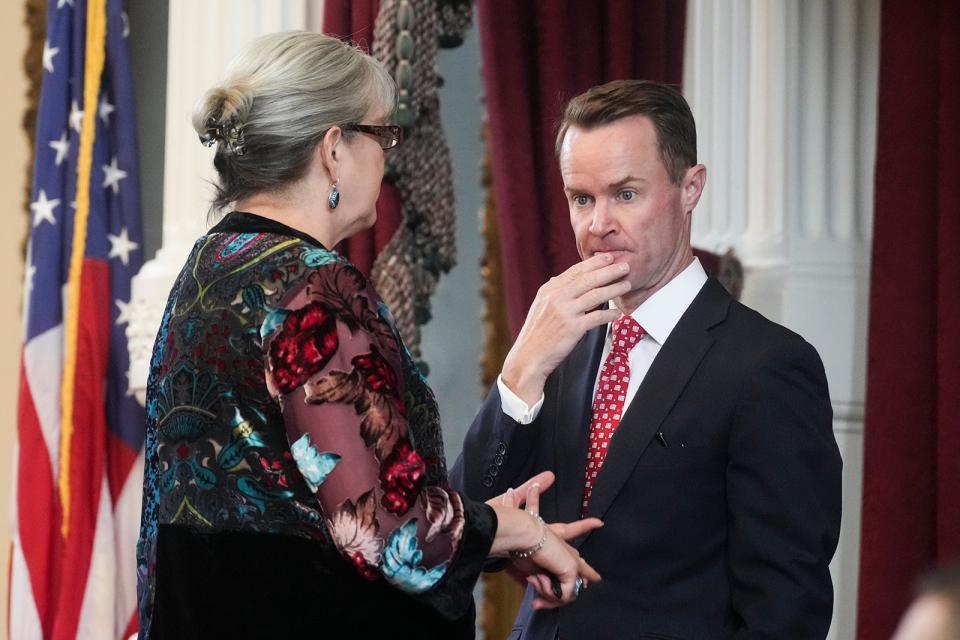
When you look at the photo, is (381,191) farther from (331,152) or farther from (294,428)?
(294,428)

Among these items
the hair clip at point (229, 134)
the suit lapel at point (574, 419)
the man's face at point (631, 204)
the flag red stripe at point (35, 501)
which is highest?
the hair clip at point (229, 134)

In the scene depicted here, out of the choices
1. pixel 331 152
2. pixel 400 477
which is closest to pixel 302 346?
pixel 400 477

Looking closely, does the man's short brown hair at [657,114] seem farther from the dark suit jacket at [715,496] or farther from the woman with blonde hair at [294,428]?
the woman with blonde hair at [294,428]

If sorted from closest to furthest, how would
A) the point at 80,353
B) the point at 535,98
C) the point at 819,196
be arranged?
1. the point at 819,196
2. the point at 535,98
3. the point at 80,353

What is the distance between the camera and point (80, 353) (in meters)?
3.96

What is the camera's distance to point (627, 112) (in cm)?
221

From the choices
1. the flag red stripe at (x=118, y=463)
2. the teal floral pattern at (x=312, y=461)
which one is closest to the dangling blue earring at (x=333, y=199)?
the teal floral pattern at (x=312, y=461)

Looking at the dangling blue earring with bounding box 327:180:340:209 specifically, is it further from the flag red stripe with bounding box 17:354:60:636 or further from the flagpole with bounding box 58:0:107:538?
the flag red stripe with bounding box 17:354:60:636

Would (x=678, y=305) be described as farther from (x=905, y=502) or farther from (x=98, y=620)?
(x=98, y=620)

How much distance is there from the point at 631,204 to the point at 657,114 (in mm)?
160

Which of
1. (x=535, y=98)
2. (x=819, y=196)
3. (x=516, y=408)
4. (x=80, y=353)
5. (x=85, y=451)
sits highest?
A: (x=535, y=98)

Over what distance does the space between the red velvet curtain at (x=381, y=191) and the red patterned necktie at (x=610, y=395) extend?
1.46m

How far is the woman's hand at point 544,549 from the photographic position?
1.86 metres

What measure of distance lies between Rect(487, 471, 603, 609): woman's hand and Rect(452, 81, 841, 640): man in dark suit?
7cm
